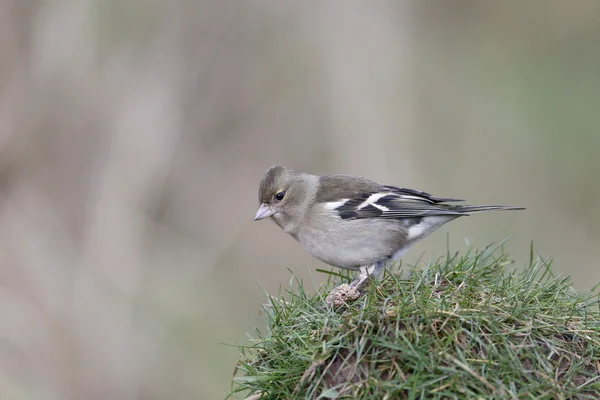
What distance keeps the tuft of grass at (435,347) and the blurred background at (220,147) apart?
559cm

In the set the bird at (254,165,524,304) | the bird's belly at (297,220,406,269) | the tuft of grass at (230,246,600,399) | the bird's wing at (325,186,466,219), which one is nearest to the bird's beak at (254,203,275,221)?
the bird at (254,165,524,304)

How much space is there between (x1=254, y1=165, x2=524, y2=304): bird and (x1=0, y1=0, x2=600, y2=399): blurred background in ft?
9.71

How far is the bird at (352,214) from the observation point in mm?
6176

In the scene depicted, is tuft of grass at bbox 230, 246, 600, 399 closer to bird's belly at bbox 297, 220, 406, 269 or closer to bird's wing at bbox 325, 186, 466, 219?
bird's belly at bbox 297, 220, 406, 269

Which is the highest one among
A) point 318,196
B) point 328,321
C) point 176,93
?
point 176,93

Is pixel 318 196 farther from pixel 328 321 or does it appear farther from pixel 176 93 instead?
pixel 176 93

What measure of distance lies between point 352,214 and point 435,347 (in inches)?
123

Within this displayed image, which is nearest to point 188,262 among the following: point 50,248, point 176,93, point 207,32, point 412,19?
point 50,248

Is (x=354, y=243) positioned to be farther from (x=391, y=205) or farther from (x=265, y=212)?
(x=265, y=212)

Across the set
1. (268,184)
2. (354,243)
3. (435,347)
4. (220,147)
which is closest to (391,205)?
(354,243)

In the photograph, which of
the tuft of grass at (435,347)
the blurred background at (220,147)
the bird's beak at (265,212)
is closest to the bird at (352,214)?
the bird's beak at (265,212)

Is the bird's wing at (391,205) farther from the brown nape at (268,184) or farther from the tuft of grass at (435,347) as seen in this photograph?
the tuft of grass at (435,347)

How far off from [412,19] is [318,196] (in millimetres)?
8535

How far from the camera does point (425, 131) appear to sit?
13797 millimetres
